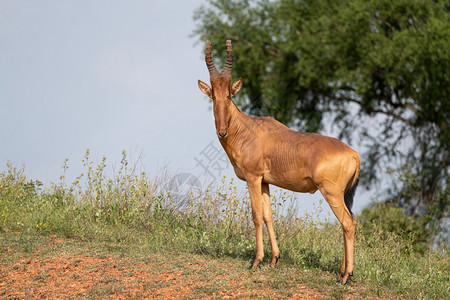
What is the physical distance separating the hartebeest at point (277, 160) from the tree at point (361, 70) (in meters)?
10.2

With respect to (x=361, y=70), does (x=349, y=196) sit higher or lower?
lower

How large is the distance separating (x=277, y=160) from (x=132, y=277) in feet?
9.12

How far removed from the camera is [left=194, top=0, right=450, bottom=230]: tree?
1758 centimetres

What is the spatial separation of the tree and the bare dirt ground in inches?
418

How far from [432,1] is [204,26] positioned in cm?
864

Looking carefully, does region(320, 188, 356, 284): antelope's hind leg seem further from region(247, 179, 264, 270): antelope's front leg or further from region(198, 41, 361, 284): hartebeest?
region(247, 179, 264, 270): antelope's front leg

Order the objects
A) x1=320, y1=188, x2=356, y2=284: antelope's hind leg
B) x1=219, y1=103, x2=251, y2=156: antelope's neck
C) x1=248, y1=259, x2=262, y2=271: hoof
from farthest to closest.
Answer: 1. x1=219, y1=103, x2=251, y2=156: antelope's neck
2. x1=248, y1=259, x2=262, y2=271: hoof
3. x1=320, y1=188, x2=356, y2=284: antelope's hind leg

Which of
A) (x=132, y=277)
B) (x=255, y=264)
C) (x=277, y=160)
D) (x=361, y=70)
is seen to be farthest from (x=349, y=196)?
(x=361, y=70)

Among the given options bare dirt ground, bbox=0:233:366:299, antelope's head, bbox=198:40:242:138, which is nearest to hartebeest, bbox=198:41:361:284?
antelope's head, bbox=198:40:242:138

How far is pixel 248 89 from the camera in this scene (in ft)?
70.6

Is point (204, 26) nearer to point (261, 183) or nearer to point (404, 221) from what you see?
point (404, 221)

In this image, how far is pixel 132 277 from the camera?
8.04 m

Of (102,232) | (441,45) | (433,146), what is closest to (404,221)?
(433,146)

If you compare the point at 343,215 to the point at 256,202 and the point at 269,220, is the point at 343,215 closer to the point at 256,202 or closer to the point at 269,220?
the point at 269,220
